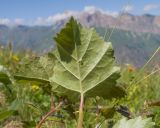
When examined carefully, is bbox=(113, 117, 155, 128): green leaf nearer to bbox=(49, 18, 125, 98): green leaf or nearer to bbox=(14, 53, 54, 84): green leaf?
bbox=(49, 18, 125, 98): green leaf

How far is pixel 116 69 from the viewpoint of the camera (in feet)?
3.02

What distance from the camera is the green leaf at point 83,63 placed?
892mm

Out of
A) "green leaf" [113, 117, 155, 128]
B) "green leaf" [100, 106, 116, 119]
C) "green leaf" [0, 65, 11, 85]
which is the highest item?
"green leaf" [0, 65, 11, 85]

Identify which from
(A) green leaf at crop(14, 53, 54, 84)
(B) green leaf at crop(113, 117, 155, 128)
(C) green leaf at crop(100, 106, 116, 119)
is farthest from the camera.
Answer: (C) green leaf at crop(100, 106, 116, 119)

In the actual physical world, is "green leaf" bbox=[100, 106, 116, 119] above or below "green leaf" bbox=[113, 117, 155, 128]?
below

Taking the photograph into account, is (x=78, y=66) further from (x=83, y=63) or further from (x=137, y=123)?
(x=137, y=123)

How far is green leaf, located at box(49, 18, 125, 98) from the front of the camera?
0.89 metres

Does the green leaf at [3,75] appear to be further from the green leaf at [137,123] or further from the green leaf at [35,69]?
the green leaf at [137,123]

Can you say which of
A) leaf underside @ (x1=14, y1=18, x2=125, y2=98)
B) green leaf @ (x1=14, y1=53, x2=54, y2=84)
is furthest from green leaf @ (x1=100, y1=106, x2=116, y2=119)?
green leaf @ (x1=14, y1=53, x2=54, y2=84)

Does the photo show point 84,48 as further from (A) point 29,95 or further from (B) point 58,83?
(A) point 29,95

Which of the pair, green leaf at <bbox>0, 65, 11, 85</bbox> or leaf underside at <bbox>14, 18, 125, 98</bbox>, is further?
green leaf at <bbox>0, 65, 11, 85</bbox>

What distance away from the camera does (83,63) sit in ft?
3.03

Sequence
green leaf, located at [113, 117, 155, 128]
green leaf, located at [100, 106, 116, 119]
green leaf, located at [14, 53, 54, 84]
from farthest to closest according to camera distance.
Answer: green leaf, located at [100, 106, 116, 119] < green leaf, located at [14, 53, 54, 84] < green leaf, located at [113, 117, 155, 128]

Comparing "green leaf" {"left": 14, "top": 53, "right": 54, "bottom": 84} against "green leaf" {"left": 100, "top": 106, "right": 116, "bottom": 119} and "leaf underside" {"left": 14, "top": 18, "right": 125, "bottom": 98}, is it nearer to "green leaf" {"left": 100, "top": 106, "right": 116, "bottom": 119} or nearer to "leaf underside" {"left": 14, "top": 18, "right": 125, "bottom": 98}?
"leaf underside" {"left": 14, "top": 18, "right": 125, "bottom": 98}
